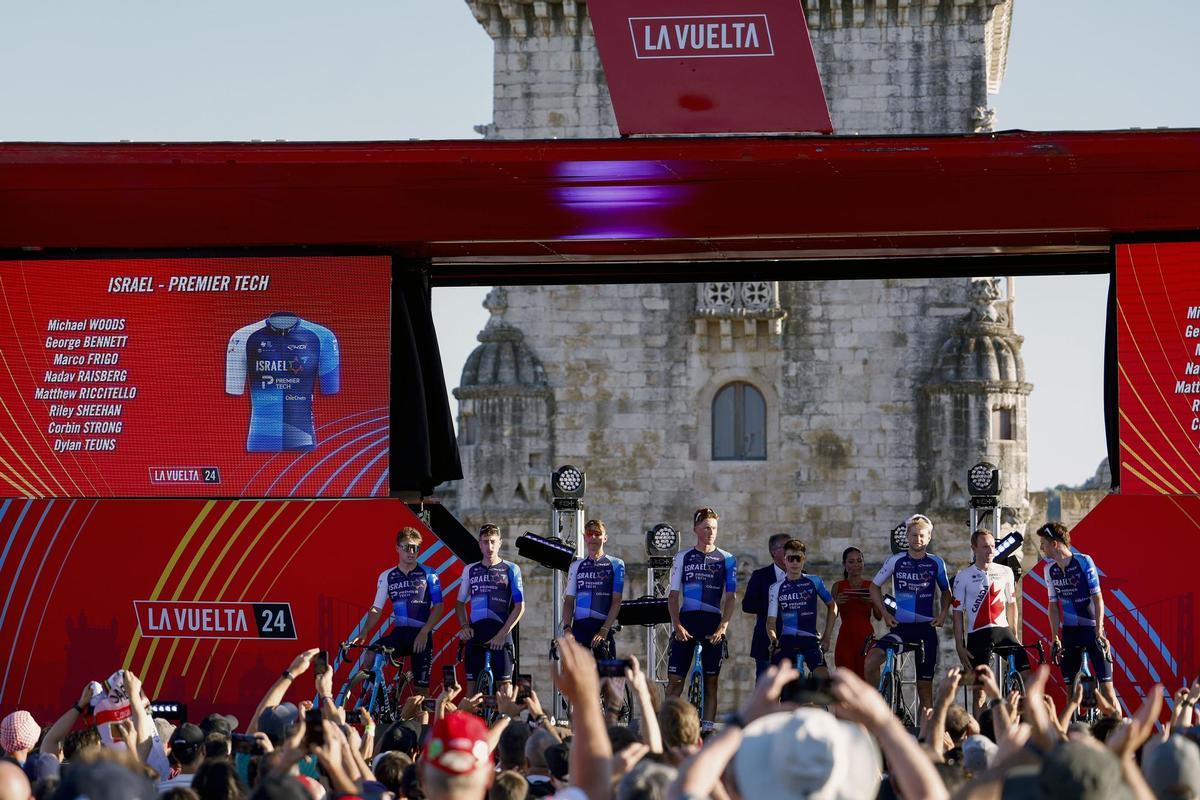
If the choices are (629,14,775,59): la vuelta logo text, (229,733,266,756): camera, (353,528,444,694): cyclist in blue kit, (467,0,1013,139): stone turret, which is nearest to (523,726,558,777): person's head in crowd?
(229,733,266,756): camera

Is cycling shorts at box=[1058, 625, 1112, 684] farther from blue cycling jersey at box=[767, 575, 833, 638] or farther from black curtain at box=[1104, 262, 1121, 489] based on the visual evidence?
blue cycling jersey at box=[767, 575, 833, 638]

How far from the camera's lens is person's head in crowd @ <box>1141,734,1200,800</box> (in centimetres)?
626

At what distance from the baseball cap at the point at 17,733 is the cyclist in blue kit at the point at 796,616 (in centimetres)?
736

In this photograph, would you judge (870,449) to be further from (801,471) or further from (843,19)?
(843,19)

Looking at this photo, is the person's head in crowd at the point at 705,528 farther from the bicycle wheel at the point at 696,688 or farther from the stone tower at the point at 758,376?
the stone tower at the point at 758,376

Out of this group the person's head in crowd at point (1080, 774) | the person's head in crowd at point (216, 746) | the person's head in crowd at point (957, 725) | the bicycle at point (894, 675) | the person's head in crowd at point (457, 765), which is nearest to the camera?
the person's head in crowd at point (1080, 774)

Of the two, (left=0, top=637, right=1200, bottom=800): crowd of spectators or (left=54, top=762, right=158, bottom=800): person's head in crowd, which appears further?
(left=54, top=762, right=158, bottom=800): person's head in crowd

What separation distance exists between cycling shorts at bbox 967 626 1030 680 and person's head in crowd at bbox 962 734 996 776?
23.3 ft

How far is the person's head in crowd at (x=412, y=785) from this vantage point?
7.90 m

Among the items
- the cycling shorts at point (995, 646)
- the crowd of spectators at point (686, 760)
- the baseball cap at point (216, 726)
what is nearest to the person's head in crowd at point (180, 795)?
the crowd of spectators at point (686, 760)

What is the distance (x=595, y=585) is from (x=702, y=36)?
4884 mm

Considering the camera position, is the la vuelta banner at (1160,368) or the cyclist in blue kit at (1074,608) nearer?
the cyclist in blue kit at (1074,608)

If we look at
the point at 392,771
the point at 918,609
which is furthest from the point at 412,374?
the point at 392,771

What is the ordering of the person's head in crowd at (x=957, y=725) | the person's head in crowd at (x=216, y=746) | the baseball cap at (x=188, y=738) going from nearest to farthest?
the person's head in crowd at (x=216, y=746) → the baseball cap at (x=188, y=738) → the person's head in crowd at (x=957, y=725)
